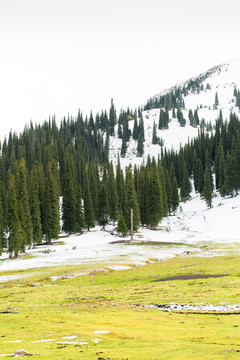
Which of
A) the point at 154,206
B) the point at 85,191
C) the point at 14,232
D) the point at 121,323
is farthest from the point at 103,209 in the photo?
the point at 121,323

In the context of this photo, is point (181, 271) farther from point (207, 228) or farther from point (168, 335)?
point (207, 228)

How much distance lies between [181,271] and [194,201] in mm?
107668

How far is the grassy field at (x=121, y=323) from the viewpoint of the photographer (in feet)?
37.6

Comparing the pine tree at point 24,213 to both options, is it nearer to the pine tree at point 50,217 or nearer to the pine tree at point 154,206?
the pine tree at point 50,217

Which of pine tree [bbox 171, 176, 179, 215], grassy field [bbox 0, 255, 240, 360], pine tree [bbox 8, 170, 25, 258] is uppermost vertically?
pine tree [bbox 171, 176, 179, 215]

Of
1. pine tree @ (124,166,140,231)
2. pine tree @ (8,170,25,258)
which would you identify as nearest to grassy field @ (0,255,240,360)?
pine tree @ (8,170,25,258)

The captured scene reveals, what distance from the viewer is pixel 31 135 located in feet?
621

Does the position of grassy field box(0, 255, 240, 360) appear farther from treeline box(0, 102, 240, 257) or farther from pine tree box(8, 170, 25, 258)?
treeline box(0, 102, 240, 257)

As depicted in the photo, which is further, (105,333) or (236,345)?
(105,333)

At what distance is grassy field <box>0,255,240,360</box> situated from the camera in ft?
37.6

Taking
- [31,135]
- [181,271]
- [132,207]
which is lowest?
[181,271]

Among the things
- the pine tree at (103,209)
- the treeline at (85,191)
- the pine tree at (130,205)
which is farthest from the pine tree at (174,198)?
the pine tree at (130,205)

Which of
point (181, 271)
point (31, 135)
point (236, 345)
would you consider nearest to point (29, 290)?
point (181, 271)

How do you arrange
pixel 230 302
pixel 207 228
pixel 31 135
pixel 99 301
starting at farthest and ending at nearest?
pixel 31 135, pixel 207 228, pixel 99 301, pixel 230 302
